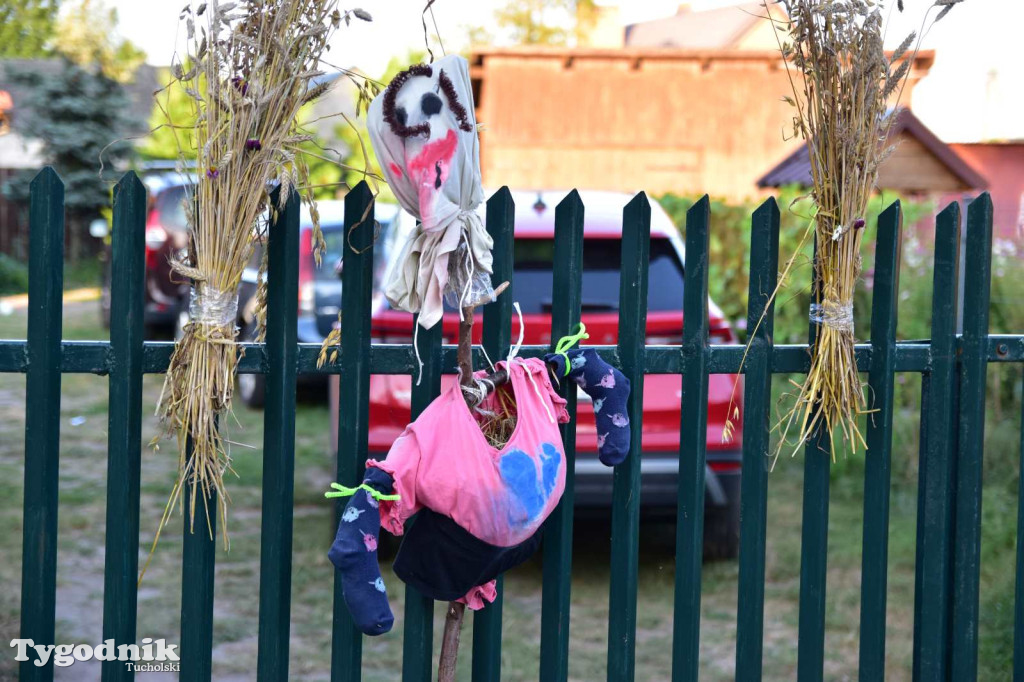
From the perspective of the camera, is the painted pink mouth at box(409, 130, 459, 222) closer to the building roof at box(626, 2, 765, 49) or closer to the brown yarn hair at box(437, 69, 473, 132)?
the brown yarn hair at box(437, 69, 473, 132)

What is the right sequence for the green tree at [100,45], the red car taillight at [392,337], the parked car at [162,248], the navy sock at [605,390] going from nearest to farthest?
the navy sock at [605,390] < the red car taillight at [392,337] < the parked car at [162,248] < the green tree at [100,45]

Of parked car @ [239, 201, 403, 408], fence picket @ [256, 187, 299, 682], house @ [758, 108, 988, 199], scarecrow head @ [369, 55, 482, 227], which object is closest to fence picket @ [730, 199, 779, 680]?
scarecrow head @ [369, 55, 482, 227]

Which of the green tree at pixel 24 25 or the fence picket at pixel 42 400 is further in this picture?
the green tree at pixel 24 25

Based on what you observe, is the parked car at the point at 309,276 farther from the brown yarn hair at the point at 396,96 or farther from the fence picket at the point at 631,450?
the brown yarn hair at the point at 396,96

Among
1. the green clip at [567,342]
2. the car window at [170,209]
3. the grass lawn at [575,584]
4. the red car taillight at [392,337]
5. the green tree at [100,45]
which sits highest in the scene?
the green tree at [100,45]

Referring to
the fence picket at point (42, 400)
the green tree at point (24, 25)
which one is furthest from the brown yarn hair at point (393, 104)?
the green tree at point (24, 25)

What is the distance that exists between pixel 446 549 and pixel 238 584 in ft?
9.30

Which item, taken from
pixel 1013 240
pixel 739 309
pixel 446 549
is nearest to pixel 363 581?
pixel 446 549

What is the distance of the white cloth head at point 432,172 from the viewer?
1.93 metres

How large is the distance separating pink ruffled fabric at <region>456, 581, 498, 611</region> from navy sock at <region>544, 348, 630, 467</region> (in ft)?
1.25

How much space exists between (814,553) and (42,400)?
5.91ft

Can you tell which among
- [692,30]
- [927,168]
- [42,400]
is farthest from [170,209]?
[692,30]

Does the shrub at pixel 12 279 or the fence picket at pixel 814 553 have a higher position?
the shrub at pixel 12 279

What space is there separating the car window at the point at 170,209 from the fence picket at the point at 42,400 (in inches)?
347
